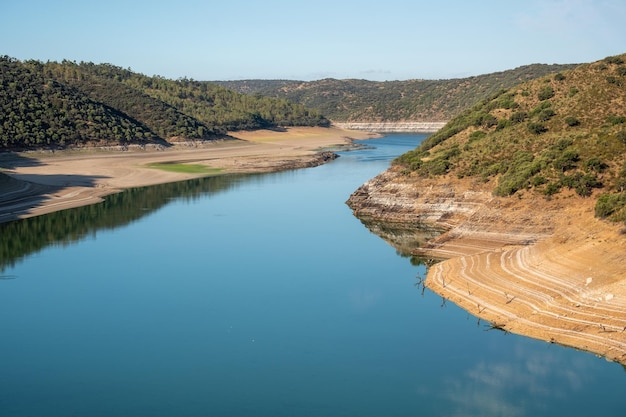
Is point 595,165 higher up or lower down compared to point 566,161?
lower down

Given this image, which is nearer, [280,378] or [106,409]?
[106,409]

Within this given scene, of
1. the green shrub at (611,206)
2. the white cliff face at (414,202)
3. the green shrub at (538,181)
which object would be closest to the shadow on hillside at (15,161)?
the white cliff face at (414,202)

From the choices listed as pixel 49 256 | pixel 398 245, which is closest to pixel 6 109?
pixel 49 256

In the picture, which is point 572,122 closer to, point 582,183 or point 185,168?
point 582,183

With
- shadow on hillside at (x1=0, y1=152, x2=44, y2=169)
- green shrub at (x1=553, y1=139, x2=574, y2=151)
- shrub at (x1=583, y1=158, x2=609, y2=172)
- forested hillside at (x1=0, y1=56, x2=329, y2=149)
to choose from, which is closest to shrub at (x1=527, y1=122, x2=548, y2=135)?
green shrub at (x1=553, y1=139, x2=574, y2=151)

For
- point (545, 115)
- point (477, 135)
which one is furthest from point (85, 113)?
point (545, 115)

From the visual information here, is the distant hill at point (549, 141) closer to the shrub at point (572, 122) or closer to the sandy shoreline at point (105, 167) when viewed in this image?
the shrub at point (572, 122)

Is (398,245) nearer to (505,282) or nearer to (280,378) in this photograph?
(505,282)
